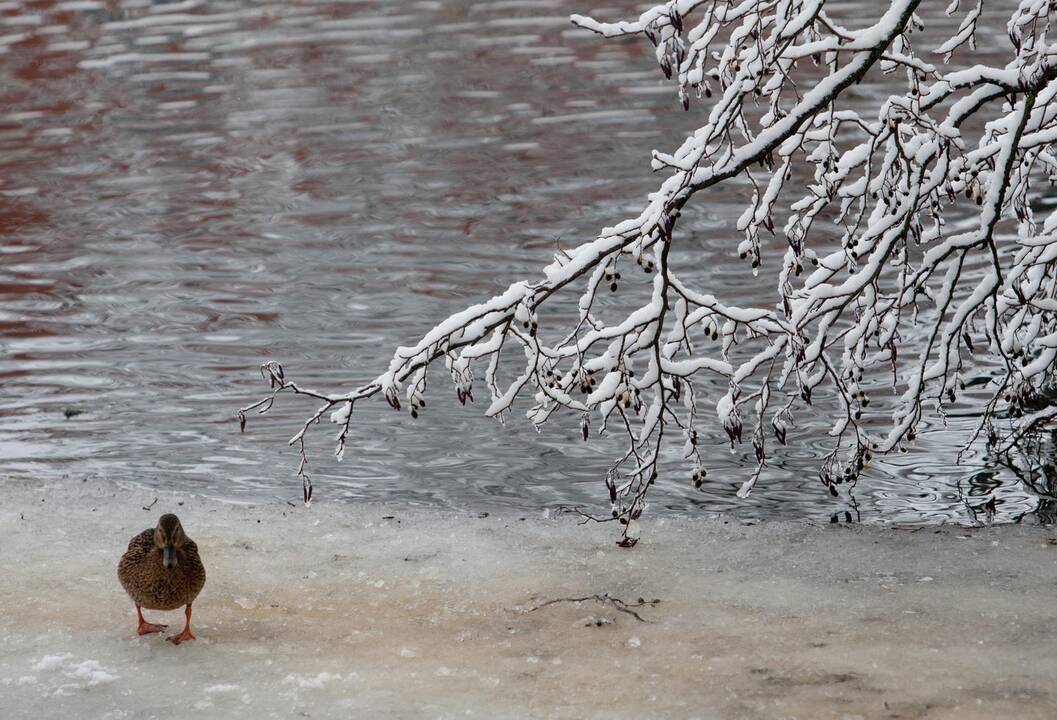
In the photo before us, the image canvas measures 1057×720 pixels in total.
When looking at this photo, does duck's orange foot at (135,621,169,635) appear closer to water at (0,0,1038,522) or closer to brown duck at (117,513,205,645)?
brown duck at (117,513,205,645)

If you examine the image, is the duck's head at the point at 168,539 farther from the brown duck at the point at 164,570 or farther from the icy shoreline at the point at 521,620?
the icy shoreline at the point at 521,620

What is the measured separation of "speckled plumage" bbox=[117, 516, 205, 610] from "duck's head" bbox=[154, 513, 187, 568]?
0.05ft

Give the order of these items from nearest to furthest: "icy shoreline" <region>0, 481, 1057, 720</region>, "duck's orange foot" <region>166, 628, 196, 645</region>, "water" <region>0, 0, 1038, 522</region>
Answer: "icy shoreline" <region>0, 481, 1057, 720</region> → "duck's orange foot" <region>166, 628, 196, 645</region> → "water" <region>0, 0, 1038, 522</region>

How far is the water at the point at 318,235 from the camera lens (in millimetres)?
7379

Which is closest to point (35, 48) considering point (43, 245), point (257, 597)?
point (43, 245)

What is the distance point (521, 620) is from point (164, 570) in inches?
50.0

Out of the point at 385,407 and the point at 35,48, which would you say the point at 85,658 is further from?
the point at 35,48

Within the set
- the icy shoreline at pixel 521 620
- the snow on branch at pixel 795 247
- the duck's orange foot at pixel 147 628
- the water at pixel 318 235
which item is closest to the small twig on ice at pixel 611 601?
the icy shoreline at pixel 521 620

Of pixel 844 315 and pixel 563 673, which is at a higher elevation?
pixel 563 673

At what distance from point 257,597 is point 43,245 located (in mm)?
7091

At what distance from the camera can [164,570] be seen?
5.25 meters

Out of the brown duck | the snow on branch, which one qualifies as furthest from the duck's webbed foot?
the snow on branch

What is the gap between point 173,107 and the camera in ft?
57.6

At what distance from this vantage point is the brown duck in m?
5.24
